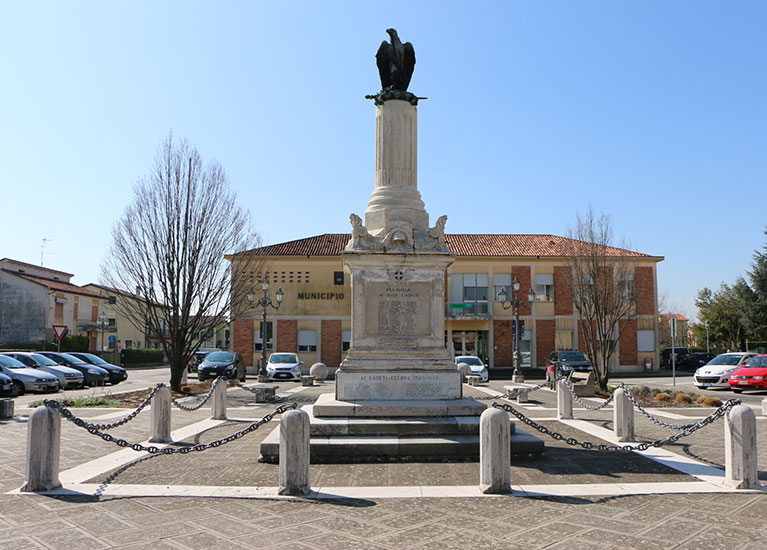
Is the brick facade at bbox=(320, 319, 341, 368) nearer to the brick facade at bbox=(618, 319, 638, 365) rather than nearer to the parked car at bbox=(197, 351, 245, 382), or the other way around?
the parked car at bbox=(197, 351, 245, 382)

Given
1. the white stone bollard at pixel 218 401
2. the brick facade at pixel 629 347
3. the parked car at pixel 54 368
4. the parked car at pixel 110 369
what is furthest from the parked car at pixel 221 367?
the brick facade at pixel 629 347

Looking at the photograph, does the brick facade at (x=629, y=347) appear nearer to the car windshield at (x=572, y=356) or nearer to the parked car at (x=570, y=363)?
the car windshield at (x=572, y=356)

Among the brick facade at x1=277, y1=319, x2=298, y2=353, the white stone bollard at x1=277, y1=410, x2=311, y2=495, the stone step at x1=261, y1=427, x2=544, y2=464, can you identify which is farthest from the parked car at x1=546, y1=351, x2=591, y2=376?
the white stone bollard at x1=277, y1=410, x2=311, y2=495

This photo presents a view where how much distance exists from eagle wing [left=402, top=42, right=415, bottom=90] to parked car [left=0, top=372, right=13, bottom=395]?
16.0 meters

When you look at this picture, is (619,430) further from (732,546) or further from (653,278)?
(653,278)

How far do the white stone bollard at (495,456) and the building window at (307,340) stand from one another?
112ft

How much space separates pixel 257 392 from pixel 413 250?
9110 mm

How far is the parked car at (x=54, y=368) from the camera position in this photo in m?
22.1

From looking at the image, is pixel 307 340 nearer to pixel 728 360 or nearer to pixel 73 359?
pixel 73 359

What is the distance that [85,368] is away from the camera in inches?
963

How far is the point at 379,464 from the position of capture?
7.68 meters

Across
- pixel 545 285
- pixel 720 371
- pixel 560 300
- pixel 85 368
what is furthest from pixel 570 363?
pixel 85 368

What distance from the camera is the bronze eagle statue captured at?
11414 millimetres

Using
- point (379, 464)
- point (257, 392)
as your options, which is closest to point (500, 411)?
point (379, 464)
